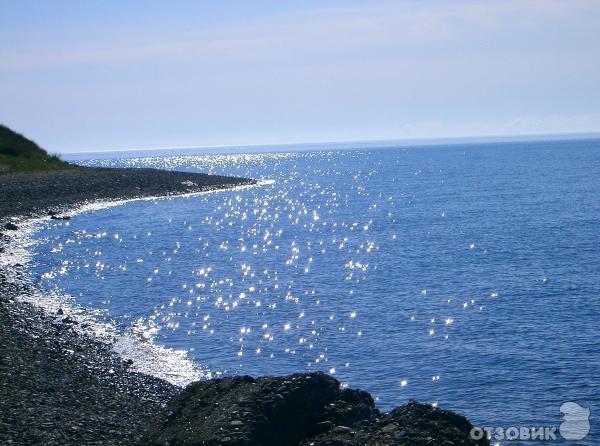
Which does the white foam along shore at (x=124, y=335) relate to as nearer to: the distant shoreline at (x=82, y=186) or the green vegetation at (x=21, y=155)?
the distant shoreline at (x=82, y=186)

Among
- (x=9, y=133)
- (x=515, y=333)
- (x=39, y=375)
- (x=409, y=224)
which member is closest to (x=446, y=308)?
(x=515, y=333)

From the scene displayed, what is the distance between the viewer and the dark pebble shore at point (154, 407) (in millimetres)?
19375

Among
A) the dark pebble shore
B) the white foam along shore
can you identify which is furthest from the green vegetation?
the dark pebble shore

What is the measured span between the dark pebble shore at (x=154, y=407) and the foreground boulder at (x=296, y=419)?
3 centimetres

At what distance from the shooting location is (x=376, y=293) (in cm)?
5309

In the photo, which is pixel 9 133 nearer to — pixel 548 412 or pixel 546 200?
pixel 546 200

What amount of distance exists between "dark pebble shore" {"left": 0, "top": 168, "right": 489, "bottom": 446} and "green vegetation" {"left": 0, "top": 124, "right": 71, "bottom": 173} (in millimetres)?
86026

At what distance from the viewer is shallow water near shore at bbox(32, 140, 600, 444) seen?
33750mm

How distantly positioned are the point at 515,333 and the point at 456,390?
10219 millimetres

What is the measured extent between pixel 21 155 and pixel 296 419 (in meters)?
127

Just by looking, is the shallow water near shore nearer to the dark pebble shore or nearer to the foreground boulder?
the dark pebble shore

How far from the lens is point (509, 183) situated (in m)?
162

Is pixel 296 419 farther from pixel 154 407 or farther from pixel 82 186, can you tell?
pixel 82 186

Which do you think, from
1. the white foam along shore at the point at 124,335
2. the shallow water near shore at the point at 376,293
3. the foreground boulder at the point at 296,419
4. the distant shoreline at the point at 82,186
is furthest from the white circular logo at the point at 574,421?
the distant shoreline at the point at 82,186
